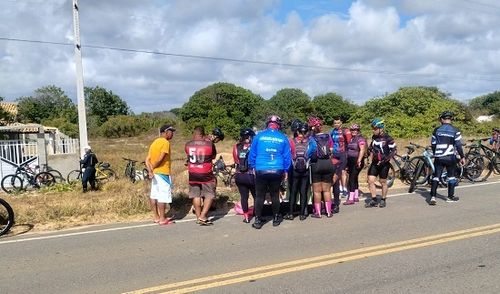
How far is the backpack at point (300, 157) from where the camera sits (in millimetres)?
8328

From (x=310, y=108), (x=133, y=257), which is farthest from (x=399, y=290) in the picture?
(x=310, y=108)

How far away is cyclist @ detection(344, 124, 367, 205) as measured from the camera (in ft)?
A: 33.5

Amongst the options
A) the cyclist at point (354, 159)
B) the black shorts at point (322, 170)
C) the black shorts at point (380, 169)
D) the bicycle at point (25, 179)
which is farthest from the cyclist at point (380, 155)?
the bicycle at point (25, 179)

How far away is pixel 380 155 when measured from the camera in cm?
953

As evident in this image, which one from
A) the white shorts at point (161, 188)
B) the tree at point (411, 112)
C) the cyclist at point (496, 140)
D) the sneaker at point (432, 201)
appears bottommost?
the sneaker at point (432, 201)

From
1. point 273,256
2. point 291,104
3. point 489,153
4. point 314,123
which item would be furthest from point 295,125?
point 291,104

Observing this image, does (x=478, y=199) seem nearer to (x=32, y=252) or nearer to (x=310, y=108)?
(x=32, y=252)

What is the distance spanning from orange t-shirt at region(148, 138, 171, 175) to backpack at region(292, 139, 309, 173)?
7.32 ft

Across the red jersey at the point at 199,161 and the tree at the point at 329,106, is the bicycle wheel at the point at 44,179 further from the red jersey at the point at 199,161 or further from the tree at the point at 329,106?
the tree at the point at 329,106

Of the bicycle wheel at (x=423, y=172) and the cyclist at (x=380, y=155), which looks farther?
the bicycle wheel at (x=423, y=172)

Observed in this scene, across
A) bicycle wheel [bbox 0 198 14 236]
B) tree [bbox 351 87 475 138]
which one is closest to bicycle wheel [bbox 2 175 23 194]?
bicycle wheel [bbox 0 198 14 236]

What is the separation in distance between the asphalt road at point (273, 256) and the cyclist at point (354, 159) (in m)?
1.47

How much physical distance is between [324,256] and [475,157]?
363 inches

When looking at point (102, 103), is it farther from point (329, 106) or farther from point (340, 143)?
point (340, 143)
